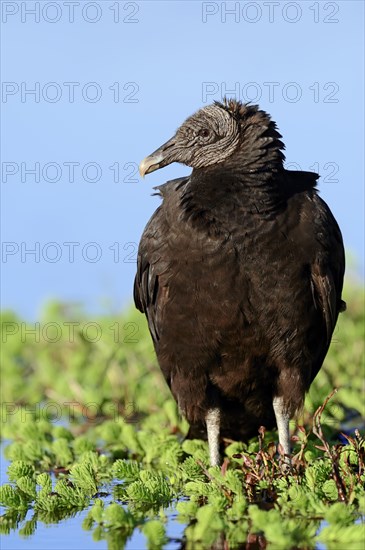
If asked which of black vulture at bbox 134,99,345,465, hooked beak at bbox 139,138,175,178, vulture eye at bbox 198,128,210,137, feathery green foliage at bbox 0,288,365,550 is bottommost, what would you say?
feathery green foliage at bbox 0,288,365,550

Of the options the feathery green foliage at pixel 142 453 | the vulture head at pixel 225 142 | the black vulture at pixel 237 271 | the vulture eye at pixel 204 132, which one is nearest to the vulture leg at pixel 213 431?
the black vulture at pixel 237 271

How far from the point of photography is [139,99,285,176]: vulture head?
6.27 metres

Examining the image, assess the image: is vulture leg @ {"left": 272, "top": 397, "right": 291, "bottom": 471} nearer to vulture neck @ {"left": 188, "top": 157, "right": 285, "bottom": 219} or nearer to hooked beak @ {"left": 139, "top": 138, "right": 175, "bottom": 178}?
vulture neck @ {"left": 188, "top": 157, "right": 285, "bottom": 219}

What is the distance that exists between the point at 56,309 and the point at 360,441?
233 inches

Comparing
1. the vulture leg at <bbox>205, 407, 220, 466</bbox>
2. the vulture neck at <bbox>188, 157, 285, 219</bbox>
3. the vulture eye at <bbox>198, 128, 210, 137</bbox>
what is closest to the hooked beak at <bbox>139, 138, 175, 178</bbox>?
the vulture eye at <bbox>198, 128, 210, 137</bbox>

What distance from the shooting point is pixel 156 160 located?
6.51 meters

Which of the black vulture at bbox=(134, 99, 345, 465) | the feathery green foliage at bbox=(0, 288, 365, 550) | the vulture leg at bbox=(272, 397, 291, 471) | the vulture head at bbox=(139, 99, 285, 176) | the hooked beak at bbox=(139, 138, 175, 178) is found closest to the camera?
the feathery green foliage at bbox=(0, 288, 365, 550)

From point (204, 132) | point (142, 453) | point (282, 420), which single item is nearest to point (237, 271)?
point (204, 132)

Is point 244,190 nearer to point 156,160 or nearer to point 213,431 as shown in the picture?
point 156,160

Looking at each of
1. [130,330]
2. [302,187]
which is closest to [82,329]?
[130,330]

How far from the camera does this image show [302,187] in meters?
6.40

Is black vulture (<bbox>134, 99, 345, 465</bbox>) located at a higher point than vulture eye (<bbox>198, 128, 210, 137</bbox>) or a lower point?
lower

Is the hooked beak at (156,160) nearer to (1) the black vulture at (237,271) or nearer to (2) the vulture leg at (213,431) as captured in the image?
(1) the black vulture at (237,271)

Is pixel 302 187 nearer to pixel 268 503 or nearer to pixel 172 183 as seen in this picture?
pixel 172 183
